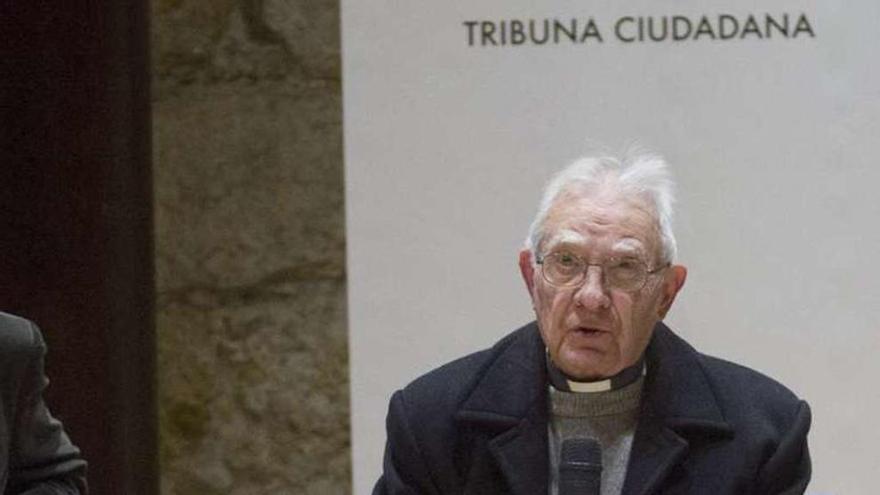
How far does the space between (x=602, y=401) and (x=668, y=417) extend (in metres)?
0.11

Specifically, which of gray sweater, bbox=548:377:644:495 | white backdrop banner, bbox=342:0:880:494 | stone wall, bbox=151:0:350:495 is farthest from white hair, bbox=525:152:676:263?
stone wall, bbox=151:0:350:495

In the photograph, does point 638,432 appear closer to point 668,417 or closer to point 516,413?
point 668,417

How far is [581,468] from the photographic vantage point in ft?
10.1

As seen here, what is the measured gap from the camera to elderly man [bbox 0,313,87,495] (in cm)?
303

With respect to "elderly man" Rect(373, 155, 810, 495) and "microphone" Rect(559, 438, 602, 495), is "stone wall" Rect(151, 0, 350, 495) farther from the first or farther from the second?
"microphone" Rect(559, 438, 602, 495)

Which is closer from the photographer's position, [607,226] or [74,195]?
[607,226]

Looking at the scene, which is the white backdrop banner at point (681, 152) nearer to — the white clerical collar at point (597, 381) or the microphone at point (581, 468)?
the white clerical collar at point (597, 381)

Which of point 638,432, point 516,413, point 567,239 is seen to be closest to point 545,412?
point 516,413

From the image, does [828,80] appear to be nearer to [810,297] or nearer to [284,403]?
[810,297]

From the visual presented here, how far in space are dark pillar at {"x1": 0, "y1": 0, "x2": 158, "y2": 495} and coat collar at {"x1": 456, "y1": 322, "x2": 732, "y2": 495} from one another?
133 cm

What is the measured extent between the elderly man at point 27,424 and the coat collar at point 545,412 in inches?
25.1

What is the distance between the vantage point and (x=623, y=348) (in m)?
3.16

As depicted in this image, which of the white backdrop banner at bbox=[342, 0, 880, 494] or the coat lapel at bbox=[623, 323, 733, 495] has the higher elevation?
the white backdrop banner at bbox=[342, 0, 880, 494]

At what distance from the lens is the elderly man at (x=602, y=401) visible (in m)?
3.14
